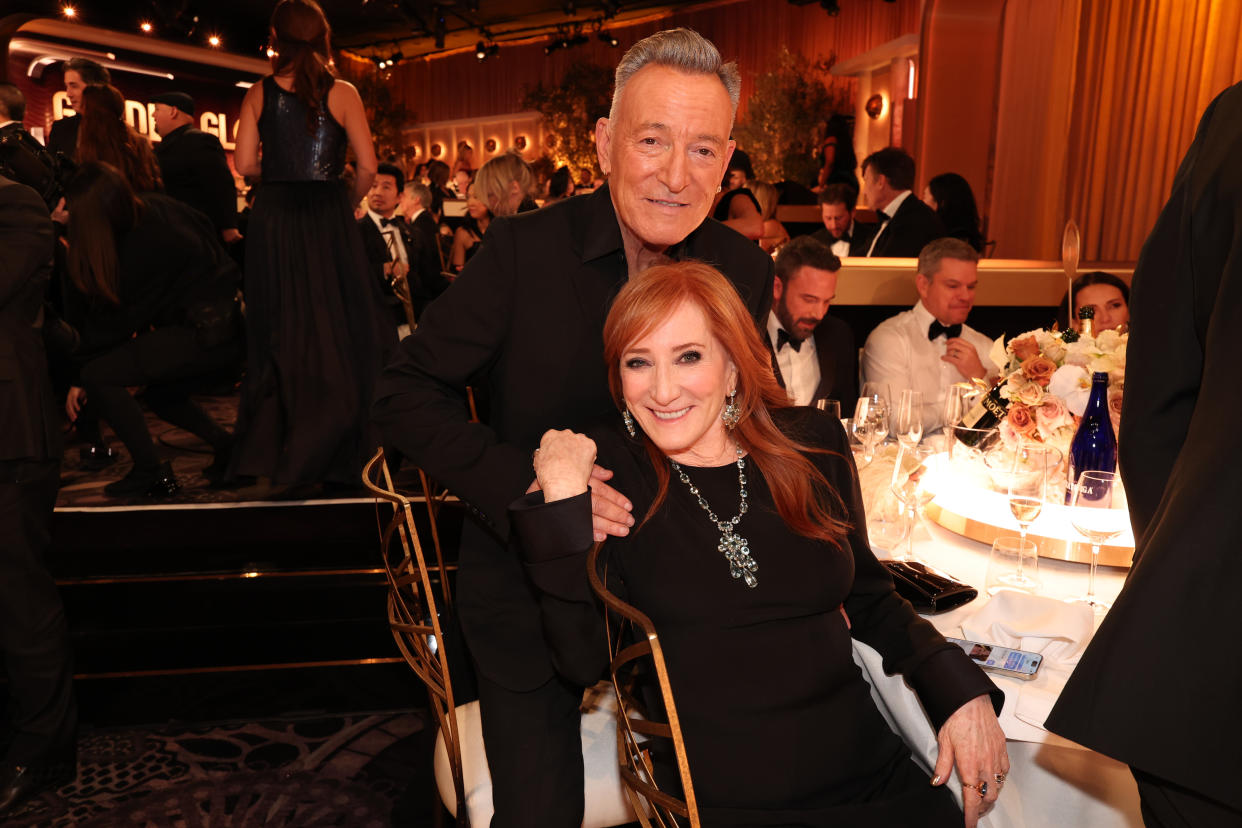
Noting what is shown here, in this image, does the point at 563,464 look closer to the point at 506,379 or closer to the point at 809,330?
the point at 506,379

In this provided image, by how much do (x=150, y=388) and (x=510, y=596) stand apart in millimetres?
3200

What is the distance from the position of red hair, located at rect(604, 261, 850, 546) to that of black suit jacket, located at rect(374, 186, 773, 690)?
7 cm

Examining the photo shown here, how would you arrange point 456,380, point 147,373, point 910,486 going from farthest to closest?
point 147,373
point 910,486
point 456,380

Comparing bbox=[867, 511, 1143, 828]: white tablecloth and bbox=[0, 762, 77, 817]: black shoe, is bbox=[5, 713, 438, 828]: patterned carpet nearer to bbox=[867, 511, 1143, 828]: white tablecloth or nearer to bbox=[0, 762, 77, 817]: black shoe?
bbox=[0, 762, 77, 817]: black shoe

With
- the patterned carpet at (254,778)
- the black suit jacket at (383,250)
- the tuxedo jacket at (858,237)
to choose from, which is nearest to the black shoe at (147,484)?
the black suit jacket at (383,250)

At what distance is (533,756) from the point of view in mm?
1517

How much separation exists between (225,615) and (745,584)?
255cm

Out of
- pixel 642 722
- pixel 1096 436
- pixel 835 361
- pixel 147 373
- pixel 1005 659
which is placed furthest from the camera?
pixel 147 373

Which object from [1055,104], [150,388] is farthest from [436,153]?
[150,388]

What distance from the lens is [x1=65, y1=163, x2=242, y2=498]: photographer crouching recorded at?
3.67 meters

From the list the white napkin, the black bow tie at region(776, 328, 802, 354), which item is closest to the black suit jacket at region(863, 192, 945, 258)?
the black bow tie at region(776, 328, 802, 354)

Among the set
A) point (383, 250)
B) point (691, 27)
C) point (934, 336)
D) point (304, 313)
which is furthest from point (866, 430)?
point (691, 27)

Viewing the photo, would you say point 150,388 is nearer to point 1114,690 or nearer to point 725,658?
point 725,658

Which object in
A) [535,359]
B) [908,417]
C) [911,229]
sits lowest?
[908,417]
